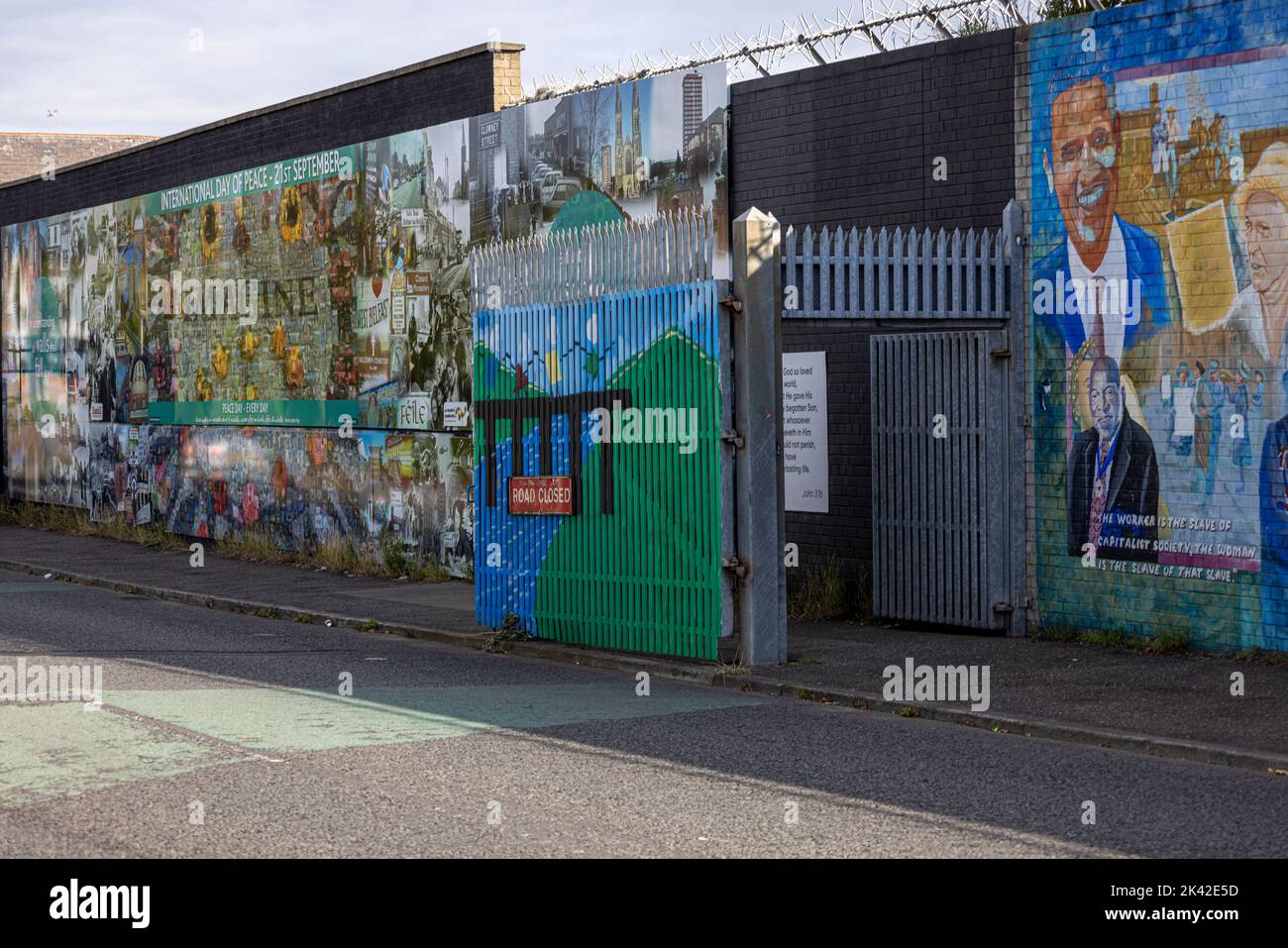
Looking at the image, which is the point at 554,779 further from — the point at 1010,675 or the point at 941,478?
the point at 941,478

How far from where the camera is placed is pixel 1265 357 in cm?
1184

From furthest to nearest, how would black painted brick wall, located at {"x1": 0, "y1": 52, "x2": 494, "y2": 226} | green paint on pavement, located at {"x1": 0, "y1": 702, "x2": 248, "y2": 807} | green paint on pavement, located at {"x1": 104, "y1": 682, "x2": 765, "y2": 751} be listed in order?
black painted brick wall, located at {"x1": 0, "y1": 52, "x2": 494, "y2": 226}
green paint on pavement, located at {"x1": 104, "y1": 682, "x2": 765, "y2": 751}
green paint on pavement, located at {"x1": 0, "y1": 702, "x2": 248, "y2": 807}

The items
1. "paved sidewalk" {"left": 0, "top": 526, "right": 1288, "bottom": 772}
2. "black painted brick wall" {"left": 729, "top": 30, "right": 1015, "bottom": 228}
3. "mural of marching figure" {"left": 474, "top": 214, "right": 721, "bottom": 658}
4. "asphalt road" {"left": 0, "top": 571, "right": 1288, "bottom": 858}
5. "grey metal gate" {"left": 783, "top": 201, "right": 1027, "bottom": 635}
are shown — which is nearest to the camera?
"asphalt road" {"left": 0, "top": 571, "right": 1288, "bottom": 858}

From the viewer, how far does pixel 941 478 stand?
13930mm

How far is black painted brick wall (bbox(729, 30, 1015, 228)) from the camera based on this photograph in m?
13.9

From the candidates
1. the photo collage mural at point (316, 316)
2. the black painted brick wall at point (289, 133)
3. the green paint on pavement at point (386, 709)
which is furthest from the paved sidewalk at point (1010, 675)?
the black painted brick wall at point (289, 133)

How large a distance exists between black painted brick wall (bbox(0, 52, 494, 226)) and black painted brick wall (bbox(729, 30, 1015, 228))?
15.6 feet

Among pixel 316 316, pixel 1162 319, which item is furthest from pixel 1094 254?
pixel 316 316

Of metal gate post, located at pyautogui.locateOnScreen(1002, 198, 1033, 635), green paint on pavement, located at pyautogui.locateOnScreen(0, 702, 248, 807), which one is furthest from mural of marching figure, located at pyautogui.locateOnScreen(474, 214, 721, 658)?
green paint on pavement, located at pyautogui.locateOnScreen(0, 702, 248, 807)

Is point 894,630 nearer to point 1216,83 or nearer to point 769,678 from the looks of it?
point 769,678

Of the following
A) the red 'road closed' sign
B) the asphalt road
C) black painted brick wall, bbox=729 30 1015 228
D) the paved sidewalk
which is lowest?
the asphalt road

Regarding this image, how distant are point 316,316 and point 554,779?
14.7 m

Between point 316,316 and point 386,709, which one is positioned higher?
point 316,316

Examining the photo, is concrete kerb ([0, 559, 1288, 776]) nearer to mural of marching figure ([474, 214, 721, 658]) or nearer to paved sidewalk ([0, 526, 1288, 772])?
paved sidewalk ([0, 526, 1288, 772])
